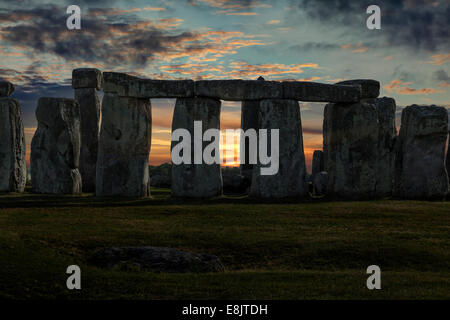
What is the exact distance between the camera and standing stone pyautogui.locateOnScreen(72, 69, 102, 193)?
25.5m

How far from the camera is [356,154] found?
22391 mm

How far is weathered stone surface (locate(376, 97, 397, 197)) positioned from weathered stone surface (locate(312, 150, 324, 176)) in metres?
3.92

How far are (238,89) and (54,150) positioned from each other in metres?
7.19

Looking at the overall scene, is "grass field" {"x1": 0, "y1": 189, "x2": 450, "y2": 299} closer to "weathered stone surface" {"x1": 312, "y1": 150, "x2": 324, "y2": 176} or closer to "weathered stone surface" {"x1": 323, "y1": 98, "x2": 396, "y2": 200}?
"weathered stone surface" {"x1": 323, "y1": 98, "x2": 396, "y2": 200}

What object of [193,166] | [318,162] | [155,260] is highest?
[318,162]

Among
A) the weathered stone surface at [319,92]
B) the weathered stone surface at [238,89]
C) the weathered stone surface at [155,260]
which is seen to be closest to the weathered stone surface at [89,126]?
the weathered stone surface at [238,89]

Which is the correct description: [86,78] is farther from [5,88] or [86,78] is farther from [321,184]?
[321,184]

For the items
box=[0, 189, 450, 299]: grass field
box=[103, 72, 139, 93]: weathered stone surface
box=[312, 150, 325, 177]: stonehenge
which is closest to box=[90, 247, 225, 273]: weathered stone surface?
box=[0, 189, 450, 299]: grass field

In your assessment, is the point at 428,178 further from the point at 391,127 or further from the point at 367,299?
the point at 367,299

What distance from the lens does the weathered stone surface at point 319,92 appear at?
69.7 feet

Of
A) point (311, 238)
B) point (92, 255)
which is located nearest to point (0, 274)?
point (92, 255)

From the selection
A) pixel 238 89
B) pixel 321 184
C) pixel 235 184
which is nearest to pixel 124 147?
pixel 238 89

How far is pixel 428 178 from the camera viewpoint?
21.9 meters

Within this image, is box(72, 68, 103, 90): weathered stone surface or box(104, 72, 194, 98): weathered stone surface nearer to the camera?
box(104, 72, 194, 98): weathered stone surface
